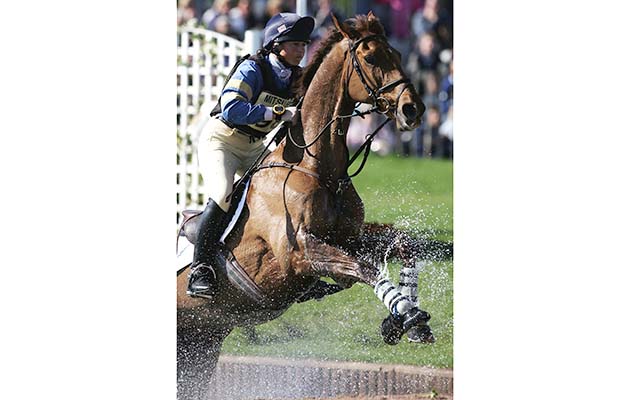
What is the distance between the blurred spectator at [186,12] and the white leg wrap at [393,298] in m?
4.40

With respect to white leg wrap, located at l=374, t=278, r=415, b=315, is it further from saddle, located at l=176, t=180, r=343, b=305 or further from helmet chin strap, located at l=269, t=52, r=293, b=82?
helmet chin strap, located at l=269, t=52, r=293, b=82

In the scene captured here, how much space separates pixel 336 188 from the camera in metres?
5.95

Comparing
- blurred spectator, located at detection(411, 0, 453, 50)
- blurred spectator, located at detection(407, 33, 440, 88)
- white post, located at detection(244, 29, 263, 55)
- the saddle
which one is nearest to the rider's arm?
the saddle

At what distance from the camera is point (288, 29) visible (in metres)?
5.98

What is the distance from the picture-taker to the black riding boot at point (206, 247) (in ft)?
20.3

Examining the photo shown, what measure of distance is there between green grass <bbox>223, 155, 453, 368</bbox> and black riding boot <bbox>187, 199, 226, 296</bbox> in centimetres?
48

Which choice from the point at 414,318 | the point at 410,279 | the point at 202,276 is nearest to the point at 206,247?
the point at 202,276

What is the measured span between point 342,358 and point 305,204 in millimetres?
1020

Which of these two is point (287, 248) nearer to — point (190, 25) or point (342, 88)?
point (342, 88)

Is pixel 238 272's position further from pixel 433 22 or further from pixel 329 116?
pixel 433 22

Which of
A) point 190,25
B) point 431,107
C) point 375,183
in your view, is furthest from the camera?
point 431,107

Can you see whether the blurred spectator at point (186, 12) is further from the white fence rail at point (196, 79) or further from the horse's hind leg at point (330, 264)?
the horse's hind leg at point (330, 264)

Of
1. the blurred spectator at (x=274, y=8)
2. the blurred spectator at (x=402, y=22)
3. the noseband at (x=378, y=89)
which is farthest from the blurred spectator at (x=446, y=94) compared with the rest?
the noseband at (x=378, y=89)
